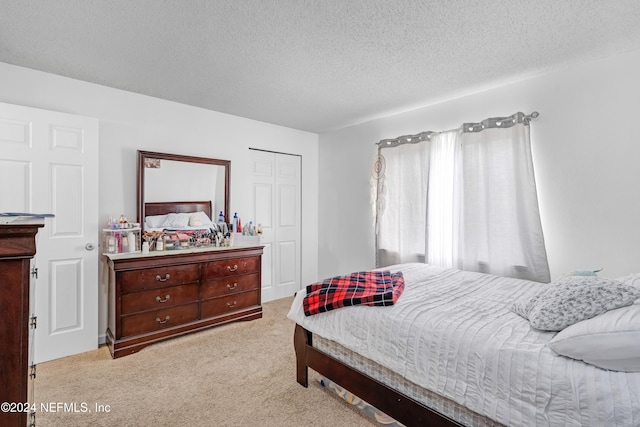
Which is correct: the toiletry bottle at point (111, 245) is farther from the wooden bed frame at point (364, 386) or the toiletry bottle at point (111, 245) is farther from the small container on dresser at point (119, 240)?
the wooden bed frame at point (364, 386)

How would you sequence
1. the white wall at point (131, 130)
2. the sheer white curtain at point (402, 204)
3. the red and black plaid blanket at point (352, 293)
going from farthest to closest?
the sheer white curtain at point (402, 204) → the white wall at point (131, 130) → the red and black plaid blanket at point (352, 293)

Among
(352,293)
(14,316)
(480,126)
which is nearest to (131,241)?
(352,293)

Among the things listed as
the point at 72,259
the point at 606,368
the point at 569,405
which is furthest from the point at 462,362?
the point at 72,259

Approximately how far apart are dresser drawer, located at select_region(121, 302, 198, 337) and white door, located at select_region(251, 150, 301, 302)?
1339 mm

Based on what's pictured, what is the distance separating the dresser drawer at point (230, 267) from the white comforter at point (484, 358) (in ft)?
4.75

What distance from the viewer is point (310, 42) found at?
226cm

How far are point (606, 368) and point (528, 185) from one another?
1.94 metres

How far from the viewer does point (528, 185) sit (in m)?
2.78

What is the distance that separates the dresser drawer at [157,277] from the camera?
112 inches

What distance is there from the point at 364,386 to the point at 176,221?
8.71 feet

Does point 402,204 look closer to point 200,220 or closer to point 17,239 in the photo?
point 200,220

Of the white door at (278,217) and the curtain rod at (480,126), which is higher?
the curtain rod at (480,126)

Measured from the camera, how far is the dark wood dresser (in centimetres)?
84

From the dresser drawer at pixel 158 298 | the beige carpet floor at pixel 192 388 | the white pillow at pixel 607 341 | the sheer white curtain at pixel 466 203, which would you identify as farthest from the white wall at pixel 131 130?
the white pillow at pixel 607 341
